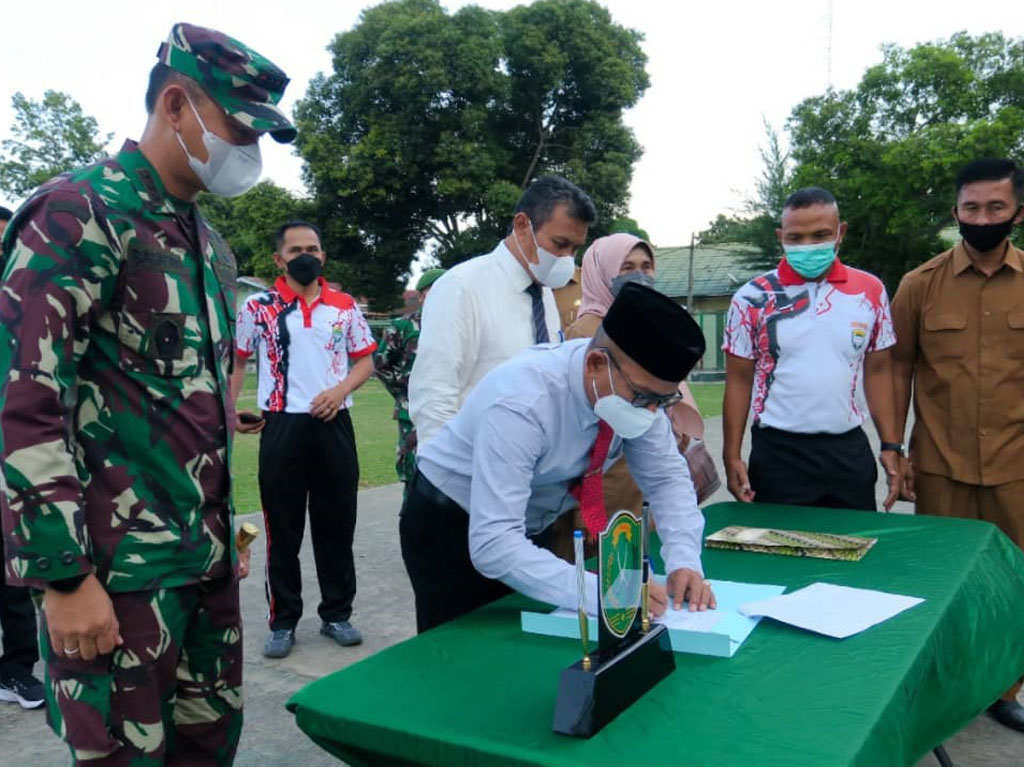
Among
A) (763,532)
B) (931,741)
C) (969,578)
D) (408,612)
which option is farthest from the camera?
(408,612)

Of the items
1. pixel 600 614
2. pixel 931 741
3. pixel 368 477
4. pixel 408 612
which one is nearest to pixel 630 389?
pixel 600 614

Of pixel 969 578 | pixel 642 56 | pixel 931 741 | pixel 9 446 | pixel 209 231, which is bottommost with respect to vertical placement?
pixel 931 741

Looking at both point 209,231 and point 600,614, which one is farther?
point 209,231

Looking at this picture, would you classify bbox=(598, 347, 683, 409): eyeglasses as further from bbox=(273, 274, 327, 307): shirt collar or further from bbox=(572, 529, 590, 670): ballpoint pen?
bbox=(273, 274, 327, 307): shirt collar

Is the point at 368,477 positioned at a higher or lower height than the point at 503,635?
lower

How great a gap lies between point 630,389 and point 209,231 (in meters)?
1.06

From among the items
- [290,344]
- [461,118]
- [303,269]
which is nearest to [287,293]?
[303,269]

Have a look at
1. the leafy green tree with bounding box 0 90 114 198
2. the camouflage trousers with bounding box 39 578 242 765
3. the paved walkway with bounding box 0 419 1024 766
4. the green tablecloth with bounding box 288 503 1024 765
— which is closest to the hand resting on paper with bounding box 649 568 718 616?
the green tablecloth with bounding box 288 503 1024 765

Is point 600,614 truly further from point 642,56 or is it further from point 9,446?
point 642,56

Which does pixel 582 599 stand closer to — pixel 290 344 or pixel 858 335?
pixel 858 335

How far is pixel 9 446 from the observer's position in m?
1.39

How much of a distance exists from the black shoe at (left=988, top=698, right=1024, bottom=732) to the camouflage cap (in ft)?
10.2

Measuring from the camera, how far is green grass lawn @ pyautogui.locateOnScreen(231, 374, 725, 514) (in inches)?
301

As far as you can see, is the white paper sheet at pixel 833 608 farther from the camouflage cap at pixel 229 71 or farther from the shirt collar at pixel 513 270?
the camouflage cap at pixel 229 71
